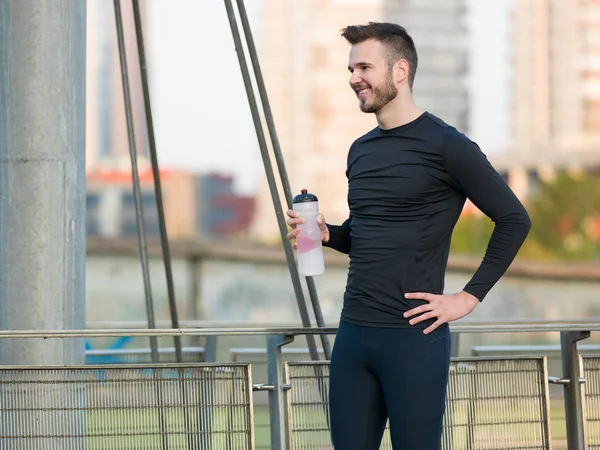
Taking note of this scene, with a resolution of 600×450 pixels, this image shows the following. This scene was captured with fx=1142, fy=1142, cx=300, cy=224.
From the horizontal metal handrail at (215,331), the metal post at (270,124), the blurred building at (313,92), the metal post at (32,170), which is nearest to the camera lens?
the horizontal metal handrail at (215,331)

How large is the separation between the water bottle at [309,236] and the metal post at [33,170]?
1.48 metres

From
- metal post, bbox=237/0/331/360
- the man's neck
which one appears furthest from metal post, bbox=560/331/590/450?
the man's neck

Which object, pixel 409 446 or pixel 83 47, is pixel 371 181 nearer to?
pixel 409 446

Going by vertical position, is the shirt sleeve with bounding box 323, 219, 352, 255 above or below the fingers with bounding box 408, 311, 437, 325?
above

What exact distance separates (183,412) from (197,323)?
145 inches

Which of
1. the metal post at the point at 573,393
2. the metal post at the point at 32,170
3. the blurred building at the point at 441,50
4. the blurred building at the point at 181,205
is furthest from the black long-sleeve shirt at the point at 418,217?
the blurred building at the point at 181,205

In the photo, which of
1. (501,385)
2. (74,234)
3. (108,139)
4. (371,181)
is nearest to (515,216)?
(371,181)

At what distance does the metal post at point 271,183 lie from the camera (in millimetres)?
A: 4910

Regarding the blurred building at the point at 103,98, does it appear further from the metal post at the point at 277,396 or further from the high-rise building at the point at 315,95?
the metal post at the point at 277,396

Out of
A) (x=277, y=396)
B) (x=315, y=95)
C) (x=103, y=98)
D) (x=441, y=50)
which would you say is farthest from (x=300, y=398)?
(x=103, y=98)

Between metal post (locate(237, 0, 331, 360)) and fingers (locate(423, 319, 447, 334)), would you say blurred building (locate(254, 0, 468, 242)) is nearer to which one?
metal post (locate(237, 0, 331, 360))

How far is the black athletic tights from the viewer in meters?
3.16

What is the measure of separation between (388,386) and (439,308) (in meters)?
0.26

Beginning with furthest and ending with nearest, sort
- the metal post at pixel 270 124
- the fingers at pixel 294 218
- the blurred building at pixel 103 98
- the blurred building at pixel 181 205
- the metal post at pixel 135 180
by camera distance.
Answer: the blurred building at pixel 103 98 → the blurred building at pixel 181 205 → the metal post at pixel 135 180 → the metal post at pixel 270 124 → the fingers at pixel 294 218
